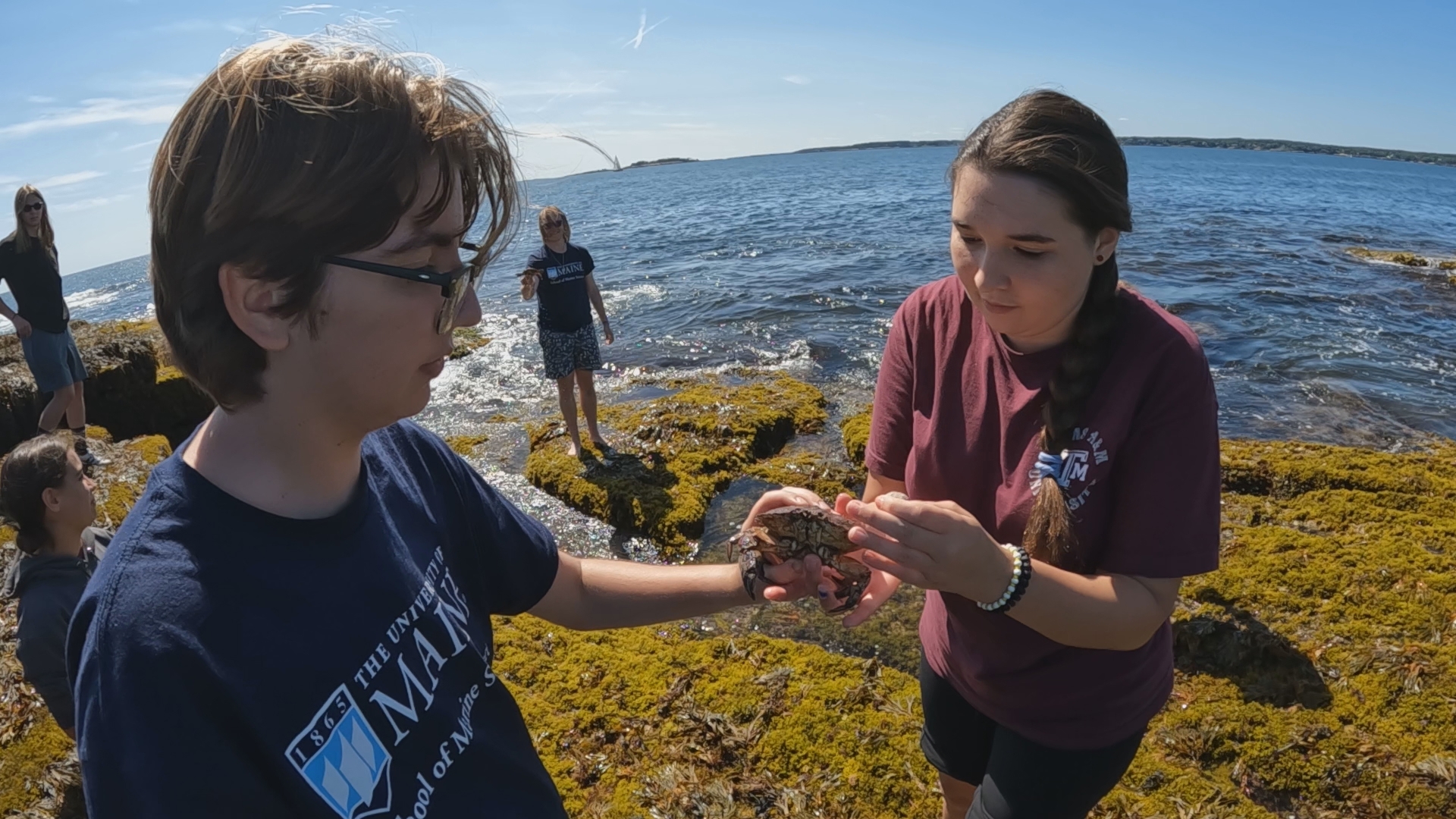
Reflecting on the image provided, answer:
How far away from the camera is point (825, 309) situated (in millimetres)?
17734

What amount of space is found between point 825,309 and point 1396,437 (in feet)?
35.0

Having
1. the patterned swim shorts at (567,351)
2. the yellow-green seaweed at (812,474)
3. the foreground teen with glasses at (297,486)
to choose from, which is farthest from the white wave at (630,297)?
the foreground teen with glasses at (297,486)

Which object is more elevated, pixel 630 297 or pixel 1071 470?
pixel 1071 470

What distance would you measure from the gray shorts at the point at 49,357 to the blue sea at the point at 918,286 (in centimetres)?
418

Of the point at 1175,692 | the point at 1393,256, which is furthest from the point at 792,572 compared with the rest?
the point at 1393,256

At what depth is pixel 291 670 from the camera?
1.39 metres

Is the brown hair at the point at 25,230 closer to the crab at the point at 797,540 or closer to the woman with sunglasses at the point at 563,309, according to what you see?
the woman with sunglasses at the point at 563,309

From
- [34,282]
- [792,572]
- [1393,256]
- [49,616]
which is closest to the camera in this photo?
[792,572]

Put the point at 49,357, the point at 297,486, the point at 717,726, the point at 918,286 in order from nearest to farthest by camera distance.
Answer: the point at 297,486 < the point at 717,726 < the point at 49,357 < the point at 918,286

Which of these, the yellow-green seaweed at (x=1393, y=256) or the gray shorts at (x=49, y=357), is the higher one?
the yellow-green seaweed at (x=1393, y=256)

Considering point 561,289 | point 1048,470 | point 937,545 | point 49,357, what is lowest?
point 49,357

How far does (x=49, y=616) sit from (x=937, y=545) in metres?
4.44

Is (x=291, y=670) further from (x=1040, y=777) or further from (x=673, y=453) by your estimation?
(x=673, y=453)

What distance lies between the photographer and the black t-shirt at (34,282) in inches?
323
